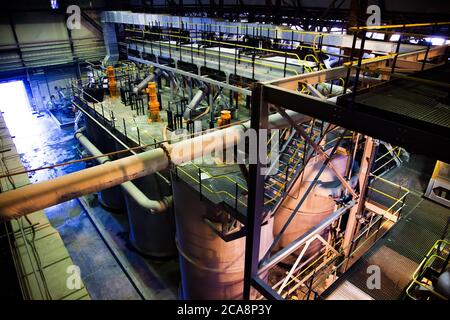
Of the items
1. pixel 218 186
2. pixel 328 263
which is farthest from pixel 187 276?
pixel 328 263

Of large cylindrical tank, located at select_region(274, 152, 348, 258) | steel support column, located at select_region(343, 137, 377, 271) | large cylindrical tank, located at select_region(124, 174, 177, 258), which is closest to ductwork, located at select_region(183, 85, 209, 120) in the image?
large cylindrical tank, located at select_region(124, 174, 177, 258)

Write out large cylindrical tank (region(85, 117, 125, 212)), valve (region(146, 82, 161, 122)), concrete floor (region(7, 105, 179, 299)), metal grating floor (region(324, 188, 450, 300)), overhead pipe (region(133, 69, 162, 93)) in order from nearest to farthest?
metal grating floor (region(324, 188, 450, 300))
concrete floor (region(7, 105, 179, 299))
valve (region(146, 82, 161, 122))
large cylindrical tank (region(85, 117, 125, 212))
overhead pipe (region(133, 69, 162, 93))

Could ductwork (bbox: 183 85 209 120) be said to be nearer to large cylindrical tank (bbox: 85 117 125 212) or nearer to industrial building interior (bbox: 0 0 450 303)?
industrial building interior (bbox: 0 0 450 303)

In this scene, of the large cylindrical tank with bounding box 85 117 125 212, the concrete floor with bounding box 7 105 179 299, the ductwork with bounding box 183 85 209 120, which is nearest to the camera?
the concrete floor with bounding box 7 105 179 299

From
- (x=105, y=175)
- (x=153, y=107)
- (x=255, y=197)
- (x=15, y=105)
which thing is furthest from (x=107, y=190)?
(x=15, y=105)

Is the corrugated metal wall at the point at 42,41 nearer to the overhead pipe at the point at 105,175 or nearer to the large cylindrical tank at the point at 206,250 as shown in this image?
the large cylindrical tank at the point at 206,250

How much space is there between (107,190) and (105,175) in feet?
35.3

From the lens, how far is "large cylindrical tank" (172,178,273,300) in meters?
8.49

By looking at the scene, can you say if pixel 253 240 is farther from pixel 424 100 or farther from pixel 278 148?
pixel 278 148

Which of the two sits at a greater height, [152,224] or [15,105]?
[15,105]

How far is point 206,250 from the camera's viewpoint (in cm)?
884

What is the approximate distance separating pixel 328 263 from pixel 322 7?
11.9 m

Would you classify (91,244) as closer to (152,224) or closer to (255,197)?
(152,224)

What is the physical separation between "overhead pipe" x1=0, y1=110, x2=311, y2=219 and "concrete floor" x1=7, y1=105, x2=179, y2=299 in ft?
24.9
